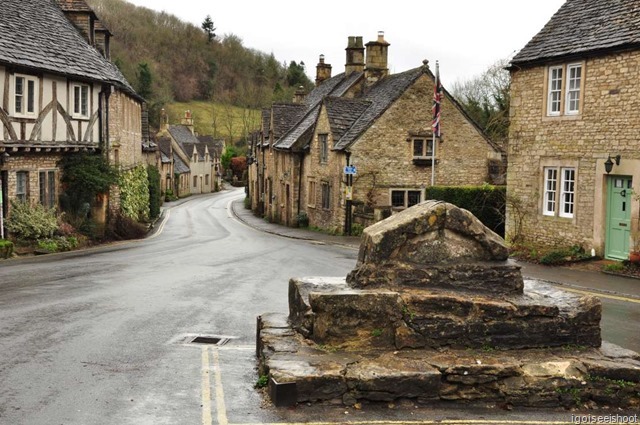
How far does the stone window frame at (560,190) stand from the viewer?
67.3 ft

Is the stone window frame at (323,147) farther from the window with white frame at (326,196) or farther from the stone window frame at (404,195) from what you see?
the stone window frame at (404,195)

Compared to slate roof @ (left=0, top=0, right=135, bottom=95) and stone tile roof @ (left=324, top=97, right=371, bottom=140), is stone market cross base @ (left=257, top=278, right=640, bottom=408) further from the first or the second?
stone tile roof @ (left=324, top=97, right=371, bottom=140)

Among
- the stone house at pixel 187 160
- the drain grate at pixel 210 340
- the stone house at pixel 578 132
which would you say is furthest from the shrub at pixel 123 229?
the stone house at pixel 187 160

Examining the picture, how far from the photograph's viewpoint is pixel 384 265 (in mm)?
9055

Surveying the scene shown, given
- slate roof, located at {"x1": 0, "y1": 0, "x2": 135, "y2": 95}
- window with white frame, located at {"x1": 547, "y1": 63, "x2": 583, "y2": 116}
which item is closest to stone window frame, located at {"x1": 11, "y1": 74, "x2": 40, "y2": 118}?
slate roof, located at {"x1": 0, "y1": 0, "x2": 135, "y2": 95}

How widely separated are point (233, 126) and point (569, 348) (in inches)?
4377

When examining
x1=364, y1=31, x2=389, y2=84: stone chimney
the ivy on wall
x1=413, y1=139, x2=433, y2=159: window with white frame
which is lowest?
the ivy on wall

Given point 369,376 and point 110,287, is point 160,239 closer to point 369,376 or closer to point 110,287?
point 110,287

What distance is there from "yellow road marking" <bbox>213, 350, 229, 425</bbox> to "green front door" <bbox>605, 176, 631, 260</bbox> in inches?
539

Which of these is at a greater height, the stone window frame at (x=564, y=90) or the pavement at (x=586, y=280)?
the stone window frame at (x=564, y=90)

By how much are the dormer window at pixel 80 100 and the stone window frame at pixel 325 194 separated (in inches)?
525

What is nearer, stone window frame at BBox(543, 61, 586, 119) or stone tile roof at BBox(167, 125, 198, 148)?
stone window frame at BBox(543, 61, 586, 119)

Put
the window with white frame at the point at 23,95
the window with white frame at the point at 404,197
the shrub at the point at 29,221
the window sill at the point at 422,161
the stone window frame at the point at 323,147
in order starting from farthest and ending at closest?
the stone window frame at the point at 323,147 → the window with white frame at the point at 404,197 → the window sill at the point at 422,161 → the shrub at the point at 29,221 → the window with white frame at the point at 23,95

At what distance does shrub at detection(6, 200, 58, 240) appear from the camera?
23281mm
